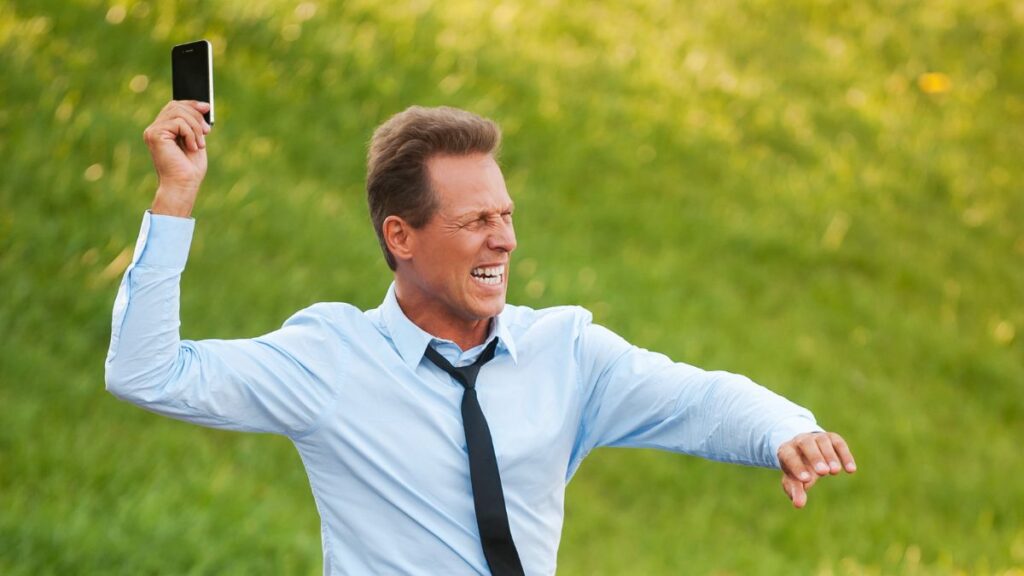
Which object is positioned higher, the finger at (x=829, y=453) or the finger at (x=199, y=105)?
the finger at (x=199, y=105)

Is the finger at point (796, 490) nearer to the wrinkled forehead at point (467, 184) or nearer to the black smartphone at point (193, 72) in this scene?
the wrinkled forehead at point (467, 184)

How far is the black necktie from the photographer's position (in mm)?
3453

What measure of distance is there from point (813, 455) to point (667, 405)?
59 cm

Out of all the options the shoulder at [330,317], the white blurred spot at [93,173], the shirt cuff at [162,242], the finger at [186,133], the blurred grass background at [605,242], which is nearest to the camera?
the shirt cuff at [162,242]

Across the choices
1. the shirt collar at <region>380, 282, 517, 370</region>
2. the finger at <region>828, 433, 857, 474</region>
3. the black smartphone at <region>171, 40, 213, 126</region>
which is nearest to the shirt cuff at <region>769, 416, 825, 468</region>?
the finger at <region>828, 433, 857, 474</region>

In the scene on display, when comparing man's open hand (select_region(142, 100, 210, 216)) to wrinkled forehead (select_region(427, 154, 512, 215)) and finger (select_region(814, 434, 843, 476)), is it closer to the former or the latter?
wrinkled forehead (select_region(427, 154, 512, 215))

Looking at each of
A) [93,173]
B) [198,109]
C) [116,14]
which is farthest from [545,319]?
[116,14]

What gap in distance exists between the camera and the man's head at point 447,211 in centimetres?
363

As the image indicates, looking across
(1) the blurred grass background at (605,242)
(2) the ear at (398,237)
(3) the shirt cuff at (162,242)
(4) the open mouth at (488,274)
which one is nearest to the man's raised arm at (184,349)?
(3) the shirt cuff at (162,242)

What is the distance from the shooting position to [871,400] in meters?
9.65

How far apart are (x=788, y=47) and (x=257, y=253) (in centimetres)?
715

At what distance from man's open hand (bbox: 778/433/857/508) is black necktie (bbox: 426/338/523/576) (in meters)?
0.71

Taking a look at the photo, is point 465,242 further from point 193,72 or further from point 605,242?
point 605,242

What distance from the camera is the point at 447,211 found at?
3652 millimetres
